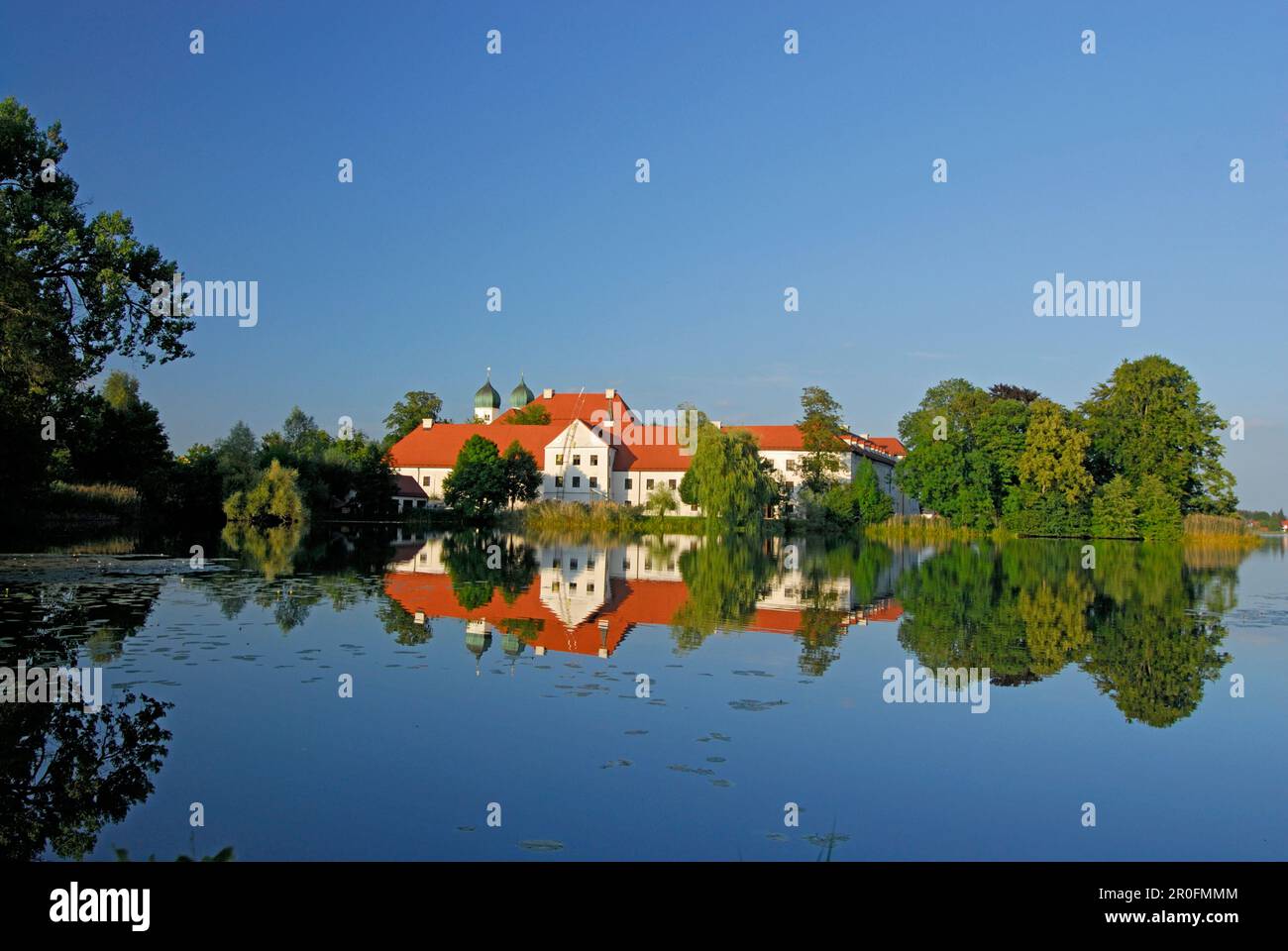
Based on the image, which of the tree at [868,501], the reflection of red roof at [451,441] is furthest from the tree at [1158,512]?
the reflection of red roof at [451,441]

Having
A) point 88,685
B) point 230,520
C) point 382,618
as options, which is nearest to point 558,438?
point 230,520

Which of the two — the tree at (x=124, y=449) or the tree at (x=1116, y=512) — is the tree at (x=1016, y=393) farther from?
the tree at (x=124, y=449)

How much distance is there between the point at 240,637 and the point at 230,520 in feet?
147

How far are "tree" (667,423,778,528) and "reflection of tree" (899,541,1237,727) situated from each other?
25.1 meters

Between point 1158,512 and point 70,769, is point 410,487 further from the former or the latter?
point 70,769

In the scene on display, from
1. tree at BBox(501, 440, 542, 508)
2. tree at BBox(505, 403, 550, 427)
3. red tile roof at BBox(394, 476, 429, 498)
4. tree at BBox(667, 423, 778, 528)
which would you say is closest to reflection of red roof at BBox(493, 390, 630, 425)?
tree at BBox(505, 403, 550, 427)

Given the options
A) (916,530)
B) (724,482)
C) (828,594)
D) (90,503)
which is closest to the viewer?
(828,594)

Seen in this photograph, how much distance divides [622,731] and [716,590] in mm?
12894

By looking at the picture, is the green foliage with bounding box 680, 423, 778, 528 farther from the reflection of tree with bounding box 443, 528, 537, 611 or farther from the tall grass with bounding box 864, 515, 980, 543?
the reflection of tree with bounding box 443, 528, 537, 611

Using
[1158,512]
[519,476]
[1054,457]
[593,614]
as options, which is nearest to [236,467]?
[519,476]

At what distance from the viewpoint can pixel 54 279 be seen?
23.7m

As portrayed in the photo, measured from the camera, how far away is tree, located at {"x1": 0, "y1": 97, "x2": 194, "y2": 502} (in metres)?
21.2
